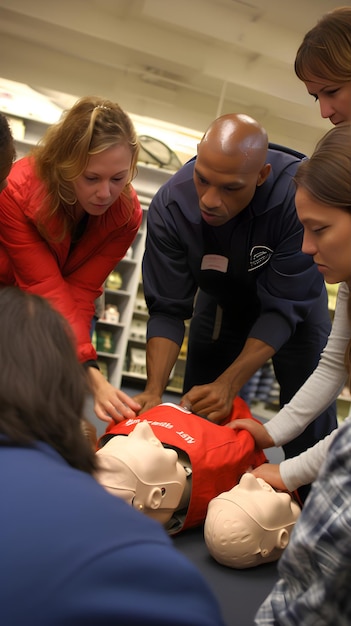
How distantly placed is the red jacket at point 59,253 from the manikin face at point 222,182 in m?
0.30

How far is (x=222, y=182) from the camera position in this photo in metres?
1.84

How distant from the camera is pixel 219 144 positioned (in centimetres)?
184

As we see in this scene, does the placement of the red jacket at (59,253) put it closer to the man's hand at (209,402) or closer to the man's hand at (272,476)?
the man's hand at (209,402)

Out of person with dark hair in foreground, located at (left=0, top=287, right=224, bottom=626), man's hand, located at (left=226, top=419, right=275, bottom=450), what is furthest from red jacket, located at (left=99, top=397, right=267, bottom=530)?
person with dark hair in foreground, located at (left=0, top=287, right=224, bottom=626)

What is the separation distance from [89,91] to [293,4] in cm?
264

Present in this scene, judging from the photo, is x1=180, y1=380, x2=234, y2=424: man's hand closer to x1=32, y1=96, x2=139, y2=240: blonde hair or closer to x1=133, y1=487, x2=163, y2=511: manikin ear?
x1=133, y1=487, x2=163, y2=511: manikin ear

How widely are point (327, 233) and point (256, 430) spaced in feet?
1.99

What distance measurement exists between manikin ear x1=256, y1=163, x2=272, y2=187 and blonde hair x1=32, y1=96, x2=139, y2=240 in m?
0.38

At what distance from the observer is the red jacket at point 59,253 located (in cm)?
193

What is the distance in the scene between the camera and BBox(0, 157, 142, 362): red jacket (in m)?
1.93

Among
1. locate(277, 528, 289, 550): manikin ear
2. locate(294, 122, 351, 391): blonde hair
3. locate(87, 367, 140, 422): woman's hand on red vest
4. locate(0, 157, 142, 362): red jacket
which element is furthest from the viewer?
locate(0, 157, 142, 362): red jacket

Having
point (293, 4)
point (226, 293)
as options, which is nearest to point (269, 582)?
point (226, 293)

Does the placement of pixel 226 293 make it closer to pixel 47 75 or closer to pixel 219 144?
pixel 219 144

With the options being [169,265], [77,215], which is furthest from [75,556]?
[169,265]
